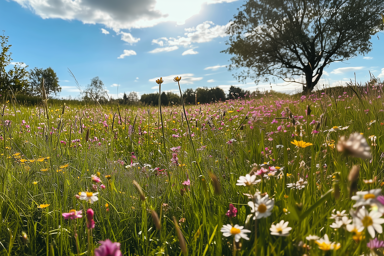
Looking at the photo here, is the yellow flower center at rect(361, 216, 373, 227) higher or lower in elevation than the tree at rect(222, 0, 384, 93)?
lower

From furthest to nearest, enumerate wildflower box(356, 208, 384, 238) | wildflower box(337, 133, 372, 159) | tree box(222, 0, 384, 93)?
tree box(222, 0, 384, 93), wildflower box(356, 208, 384, 238), wildflower box(337, 133, 372, 159)

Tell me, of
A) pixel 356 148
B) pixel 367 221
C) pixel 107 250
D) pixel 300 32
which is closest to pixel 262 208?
pixel 367 221

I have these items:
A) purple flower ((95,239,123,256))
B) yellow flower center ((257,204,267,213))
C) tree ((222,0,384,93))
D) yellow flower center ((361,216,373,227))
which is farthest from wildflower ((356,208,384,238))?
tree ((222,0,384,93))

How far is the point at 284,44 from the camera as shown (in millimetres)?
20188

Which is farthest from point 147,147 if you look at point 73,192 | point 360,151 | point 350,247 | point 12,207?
point 360,151

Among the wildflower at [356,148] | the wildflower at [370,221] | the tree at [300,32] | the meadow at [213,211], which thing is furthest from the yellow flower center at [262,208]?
the tree at [300,32]

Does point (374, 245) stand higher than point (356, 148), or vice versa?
point (356, 148)

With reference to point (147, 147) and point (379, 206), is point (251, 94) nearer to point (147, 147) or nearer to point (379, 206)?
point (147, 147)

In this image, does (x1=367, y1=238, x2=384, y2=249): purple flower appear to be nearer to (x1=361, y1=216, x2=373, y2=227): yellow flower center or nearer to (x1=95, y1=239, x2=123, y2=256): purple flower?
(x1=361, y1=216, x2=373, y2=227): yellow flower center

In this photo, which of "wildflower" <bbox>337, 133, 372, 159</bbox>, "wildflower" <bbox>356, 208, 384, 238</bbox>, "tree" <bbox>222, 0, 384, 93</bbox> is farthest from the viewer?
"tree" <bbox>222, 0, 384, 93</bbox>

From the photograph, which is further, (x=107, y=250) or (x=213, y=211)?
(x=213, y=211)

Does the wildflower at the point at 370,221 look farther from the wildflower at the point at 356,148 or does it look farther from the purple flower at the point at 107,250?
the purple flower at the point at 107,250

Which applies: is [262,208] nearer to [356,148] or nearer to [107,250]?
[356,148]

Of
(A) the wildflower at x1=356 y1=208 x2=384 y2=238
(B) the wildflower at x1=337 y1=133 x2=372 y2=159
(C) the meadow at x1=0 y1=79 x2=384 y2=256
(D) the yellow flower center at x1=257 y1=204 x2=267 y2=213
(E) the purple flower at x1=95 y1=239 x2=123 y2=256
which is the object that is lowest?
(C) the meadow at x1=0 y1=79 x2=384 y2=256
